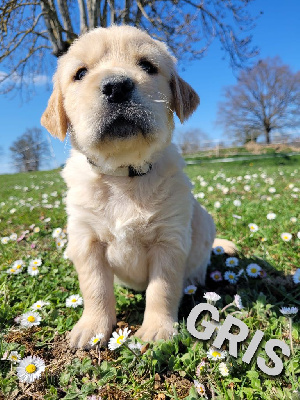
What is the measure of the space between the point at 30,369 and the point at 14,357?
0.18 meters

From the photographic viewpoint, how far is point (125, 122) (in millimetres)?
1746

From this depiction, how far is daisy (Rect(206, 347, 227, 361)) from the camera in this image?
61.1 inches

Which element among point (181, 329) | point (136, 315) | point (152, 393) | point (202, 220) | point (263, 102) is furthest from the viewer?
point (263, 102)

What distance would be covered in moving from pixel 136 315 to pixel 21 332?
75 centimetres

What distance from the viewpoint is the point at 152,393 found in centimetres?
148

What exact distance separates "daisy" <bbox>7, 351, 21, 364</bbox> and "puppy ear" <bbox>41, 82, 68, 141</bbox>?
135 cm

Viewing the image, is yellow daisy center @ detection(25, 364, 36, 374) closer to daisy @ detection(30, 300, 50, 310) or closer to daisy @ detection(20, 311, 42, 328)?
daisy @ detection(20, 311, 42, 328)

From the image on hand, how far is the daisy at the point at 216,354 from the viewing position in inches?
61.1

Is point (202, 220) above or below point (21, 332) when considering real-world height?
A: above

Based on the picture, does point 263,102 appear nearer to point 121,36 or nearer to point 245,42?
point 245,42

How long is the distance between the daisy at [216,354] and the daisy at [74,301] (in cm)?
100

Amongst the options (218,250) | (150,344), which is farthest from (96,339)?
(218,250)

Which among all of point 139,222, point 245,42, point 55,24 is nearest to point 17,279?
point 139,222

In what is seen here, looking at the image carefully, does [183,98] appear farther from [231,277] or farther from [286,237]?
[286,237]
